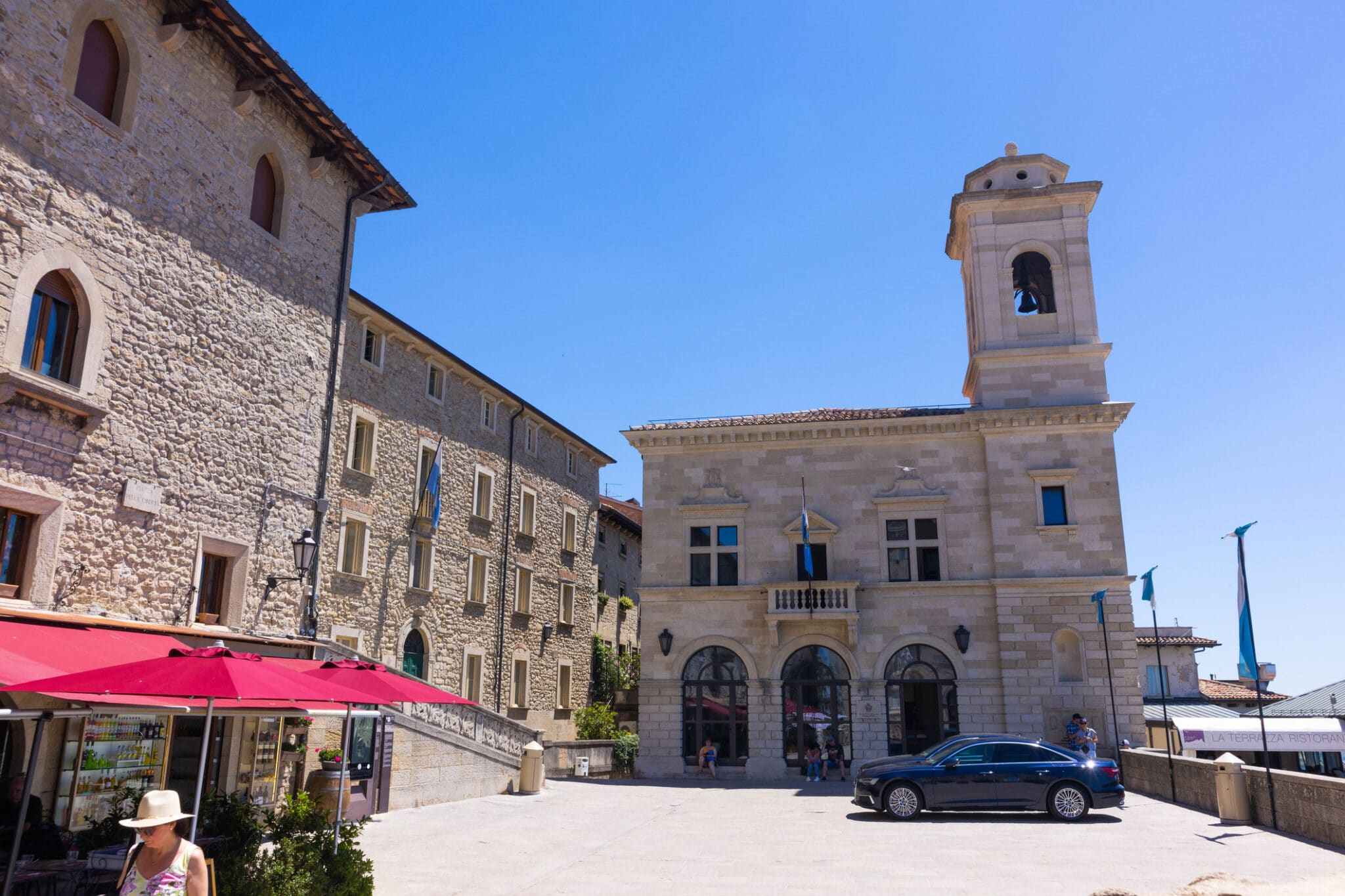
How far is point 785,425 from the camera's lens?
2847cm

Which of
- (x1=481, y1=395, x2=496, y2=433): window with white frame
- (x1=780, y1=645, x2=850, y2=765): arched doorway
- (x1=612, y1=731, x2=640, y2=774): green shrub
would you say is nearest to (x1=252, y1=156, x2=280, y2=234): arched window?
(x1=481, y1=395, x2=496, y2=433): window with white frame

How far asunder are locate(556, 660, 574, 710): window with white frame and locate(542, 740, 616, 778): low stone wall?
436cm

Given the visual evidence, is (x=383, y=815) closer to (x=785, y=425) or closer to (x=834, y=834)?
(x=834, y=834)

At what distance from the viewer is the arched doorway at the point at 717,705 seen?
27.3m

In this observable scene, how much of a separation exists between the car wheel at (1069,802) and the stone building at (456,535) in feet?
52.2

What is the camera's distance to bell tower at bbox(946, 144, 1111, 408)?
28250 mm

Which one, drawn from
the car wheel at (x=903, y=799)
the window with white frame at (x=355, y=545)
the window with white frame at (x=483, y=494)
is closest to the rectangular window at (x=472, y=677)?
the window with white frame at (x=483, y=494)

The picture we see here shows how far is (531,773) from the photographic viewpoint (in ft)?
71.4

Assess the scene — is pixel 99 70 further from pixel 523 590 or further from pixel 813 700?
pixel 813 700

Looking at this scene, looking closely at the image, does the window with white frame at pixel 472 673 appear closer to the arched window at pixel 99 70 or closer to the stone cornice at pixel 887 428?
the stone cornice at pixel 887 428

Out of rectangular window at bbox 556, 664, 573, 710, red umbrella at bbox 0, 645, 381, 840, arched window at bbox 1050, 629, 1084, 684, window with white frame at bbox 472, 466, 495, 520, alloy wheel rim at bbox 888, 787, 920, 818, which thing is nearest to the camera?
red umbrella at bbox 0, 645, 381, 840

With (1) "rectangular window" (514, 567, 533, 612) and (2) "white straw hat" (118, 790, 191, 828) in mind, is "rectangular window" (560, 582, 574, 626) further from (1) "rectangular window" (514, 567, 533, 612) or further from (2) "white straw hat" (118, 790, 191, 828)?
(2) "white straw hat" (118, 790, 191, 828)

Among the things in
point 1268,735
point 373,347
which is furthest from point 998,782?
Answer: point 1268,735

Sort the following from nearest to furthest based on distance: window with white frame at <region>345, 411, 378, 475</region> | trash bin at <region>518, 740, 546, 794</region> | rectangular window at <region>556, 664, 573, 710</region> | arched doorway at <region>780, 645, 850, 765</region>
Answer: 1. trash bin at <region>518, 740, 546, 794</region>
2. window with white frame at <region>345, 411, 378, 475</region>
3. arched doorway at <region>780, 645, 850, 765</region>
4. rectangular window at <region>556, 664, 573, 710</region>
